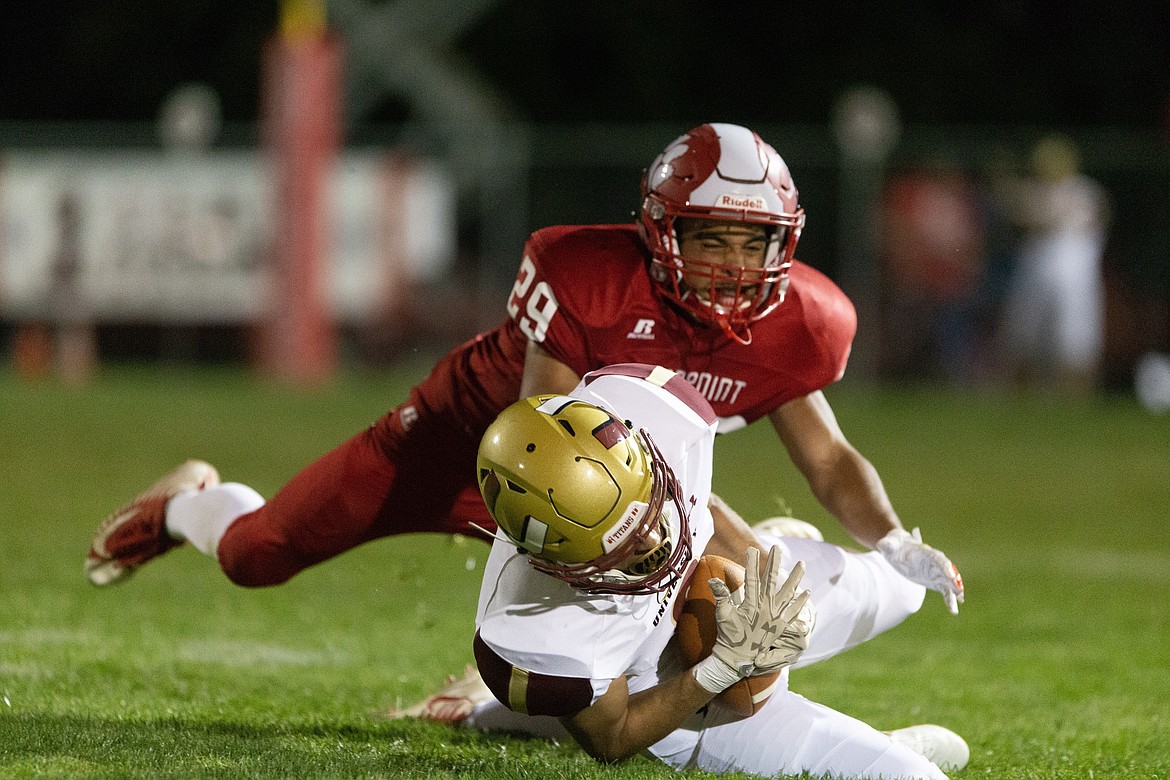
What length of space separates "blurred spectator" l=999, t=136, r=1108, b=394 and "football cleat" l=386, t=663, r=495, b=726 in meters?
10.3

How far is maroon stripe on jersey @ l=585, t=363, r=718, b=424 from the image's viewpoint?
3375mm

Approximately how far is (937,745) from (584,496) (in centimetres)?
119

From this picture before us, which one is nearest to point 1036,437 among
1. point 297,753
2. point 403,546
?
point 403,546

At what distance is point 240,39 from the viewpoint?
22172 mm

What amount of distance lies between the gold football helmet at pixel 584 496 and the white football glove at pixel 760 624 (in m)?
0.14

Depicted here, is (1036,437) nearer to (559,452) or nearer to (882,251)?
(882,251)

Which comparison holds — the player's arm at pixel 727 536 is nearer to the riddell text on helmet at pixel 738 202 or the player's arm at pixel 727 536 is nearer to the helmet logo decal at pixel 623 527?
the helmet logo decal at pixel 623 527

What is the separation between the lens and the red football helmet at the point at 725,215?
3707 mm

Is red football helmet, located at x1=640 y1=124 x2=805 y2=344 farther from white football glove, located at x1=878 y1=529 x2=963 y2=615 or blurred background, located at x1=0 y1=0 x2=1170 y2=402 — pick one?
blurred background, located at x1=0 y1=0 x2=1170 y2=402

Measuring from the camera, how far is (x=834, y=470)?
12.8 feet

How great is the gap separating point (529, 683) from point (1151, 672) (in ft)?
7.97

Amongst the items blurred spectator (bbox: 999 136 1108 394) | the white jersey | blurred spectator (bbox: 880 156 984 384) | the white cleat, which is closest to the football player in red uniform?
the white cleat

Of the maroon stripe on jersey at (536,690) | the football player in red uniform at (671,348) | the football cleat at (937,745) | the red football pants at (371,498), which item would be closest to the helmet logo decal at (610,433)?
the maroon stripe on jersey at (536,690)

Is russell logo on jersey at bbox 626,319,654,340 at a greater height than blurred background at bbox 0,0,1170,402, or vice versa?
russell logo on jersey at bbox 626,319,654,340
